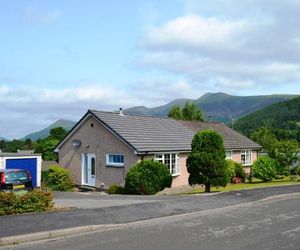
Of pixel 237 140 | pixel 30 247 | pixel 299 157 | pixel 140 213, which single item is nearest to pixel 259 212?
pixel 140 213

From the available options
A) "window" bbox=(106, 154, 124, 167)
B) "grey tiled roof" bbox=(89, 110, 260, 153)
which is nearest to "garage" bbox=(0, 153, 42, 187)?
"window" bbox=(106, 154, 124, 167)

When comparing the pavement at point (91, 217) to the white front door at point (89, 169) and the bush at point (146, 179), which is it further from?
the white front door at point (89, 169)

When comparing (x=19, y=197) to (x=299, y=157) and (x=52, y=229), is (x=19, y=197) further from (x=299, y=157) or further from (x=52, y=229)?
(x=299, y=157)

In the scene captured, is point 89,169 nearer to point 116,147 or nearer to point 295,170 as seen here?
point 116,147

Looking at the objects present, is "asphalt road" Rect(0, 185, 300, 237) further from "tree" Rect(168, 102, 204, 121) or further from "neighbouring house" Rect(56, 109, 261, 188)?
"tree" Rect(168, 102, 204, 121)

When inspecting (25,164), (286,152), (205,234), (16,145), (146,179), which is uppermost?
(16,145)

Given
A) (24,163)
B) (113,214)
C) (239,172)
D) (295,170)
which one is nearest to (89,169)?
(24,163)

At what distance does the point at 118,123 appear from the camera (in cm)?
3122

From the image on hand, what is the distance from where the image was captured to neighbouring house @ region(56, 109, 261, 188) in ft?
95.8

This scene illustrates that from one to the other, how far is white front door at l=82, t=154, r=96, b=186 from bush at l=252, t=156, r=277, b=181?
13436mm

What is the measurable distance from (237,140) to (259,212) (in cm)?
2603

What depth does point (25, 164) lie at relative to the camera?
2772cm

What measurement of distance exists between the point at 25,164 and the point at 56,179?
3.38 m

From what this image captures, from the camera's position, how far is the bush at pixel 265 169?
3522 cm
